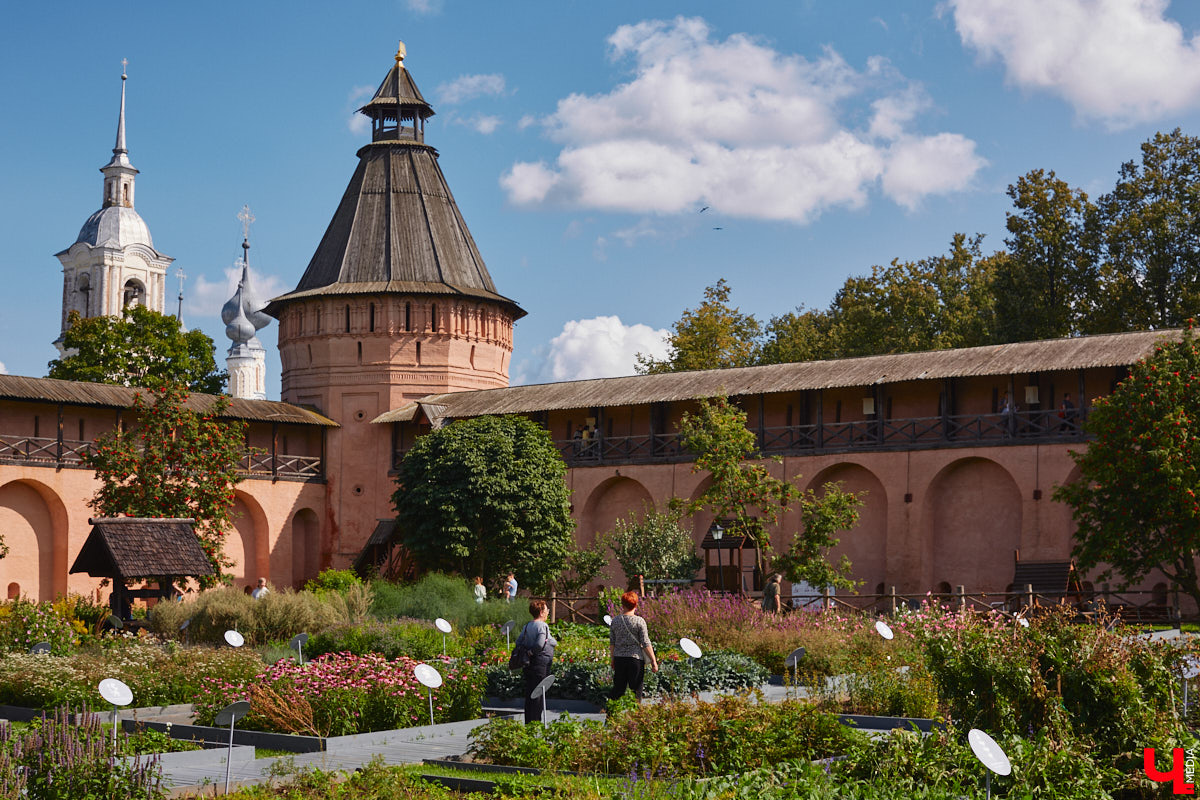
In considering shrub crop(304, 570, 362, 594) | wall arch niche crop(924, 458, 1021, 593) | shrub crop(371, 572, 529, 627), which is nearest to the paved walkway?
shrub crop(371, 572, 529, 627)

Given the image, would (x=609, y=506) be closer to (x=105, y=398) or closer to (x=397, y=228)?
(x=397, y=228)

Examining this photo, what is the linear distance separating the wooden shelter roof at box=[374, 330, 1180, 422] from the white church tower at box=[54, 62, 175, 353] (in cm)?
3273

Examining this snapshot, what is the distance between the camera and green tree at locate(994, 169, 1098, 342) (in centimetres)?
3647

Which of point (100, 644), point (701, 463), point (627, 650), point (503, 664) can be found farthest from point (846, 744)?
point (701, 463)

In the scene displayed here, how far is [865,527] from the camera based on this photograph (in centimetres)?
2934

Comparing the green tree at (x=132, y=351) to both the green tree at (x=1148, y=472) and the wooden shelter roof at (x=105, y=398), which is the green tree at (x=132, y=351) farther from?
the green tree at (x=1148, y=472)

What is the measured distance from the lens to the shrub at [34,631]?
16719 mm

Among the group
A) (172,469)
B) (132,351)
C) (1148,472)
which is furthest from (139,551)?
(132,351)

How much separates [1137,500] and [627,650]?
543 inches

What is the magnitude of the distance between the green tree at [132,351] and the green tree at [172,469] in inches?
498

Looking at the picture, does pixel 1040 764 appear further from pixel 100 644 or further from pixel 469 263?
pixel 469 263

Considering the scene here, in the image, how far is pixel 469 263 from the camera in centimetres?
3850

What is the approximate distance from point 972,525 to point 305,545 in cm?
1750

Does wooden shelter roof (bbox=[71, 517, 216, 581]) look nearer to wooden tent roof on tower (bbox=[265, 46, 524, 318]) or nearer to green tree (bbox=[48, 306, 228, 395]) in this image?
wooden tent roof on tower (bbox=[265, 46, 524, 318])
